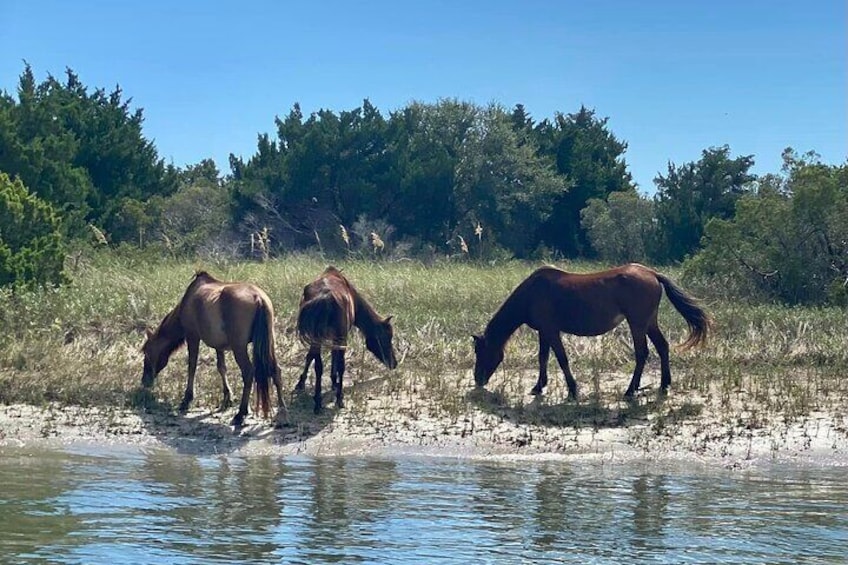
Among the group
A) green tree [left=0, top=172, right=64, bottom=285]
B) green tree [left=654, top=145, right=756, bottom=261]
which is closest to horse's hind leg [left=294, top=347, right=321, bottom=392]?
green tree [left=0, top=172, right=64, bottom=285]

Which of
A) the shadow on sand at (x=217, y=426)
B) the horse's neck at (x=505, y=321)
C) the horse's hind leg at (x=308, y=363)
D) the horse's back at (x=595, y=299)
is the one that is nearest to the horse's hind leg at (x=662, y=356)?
the horse's back at (x=595, y=299)

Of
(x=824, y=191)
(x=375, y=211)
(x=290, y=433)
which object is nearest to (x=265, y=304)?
(x=290, y=433)

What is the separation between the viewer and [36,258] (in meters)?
16.1

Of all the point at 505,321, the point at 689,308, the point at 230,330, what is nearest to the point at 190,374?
the point at 230,330

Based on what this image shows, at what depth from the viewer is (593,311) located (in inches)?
481

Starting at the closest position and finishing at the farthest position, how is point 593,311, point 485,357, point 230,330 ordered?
point 230,330 → point 593,311 → point 485,357

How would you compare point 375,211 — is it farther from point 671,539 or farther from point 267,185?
point 671,539

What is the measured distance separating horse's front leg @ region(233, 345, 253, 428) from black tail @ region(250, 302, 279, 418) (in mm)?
118

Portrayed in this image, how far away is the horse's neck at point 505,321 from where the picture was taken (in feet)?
41.5

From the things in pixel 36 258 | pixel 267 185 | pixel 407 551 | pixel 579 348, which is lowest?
pixel 407 551

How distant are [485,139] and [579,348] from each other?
76.4 feet

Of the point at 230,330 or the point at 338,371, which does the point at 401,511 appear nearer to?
the point at 338,371

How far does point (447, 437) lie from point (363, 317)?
249 cm

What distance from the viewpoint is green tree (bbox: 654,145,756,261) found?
28484mm
